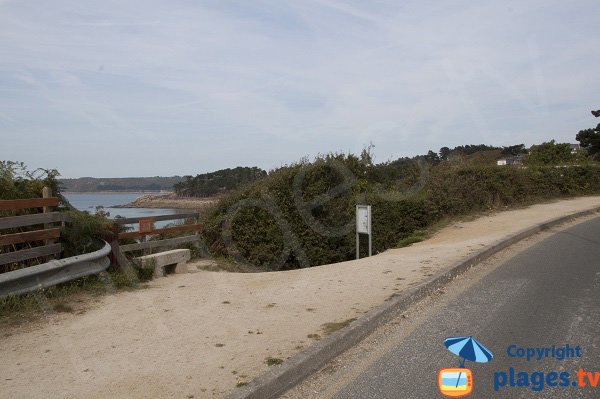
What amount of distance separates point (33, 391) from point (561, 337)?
483 centimetres

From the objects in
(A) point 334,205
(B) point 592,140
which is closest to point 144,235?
(A) point 334,205

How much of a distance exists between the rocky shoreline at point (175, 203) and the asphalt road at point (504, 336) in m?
9.26

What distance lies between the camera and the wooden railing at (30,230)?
6398 millimetres

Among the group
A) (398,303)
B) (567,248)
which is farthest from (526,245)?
(398,303)

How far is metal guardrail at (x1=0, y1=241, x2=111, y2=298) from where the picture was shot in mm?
5939

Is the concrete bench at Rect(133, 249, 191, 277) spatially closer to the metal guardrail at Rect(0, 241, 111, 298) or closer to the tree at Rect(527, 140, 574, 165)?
the metal guardrail at Rect(0, 241, 111, 298)

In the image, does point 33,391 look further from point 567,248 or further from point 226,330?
point 567,248

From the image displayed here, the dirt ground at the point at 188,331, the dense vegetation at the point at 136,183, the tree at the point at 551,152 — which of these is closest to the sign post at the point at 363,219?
the dirt ground at the point at 188,331

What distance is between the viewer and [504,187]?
742 inches

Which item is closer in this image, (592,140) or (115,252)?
(115,252)

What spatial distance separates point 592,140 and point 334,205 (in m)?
32.5

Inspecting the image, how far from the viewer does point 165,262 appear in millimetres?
9000

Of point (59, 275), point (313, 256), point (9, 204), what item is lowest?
point (313, 256)

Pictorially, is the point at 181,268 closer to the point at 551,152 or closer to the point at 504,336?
the point at 504,336
